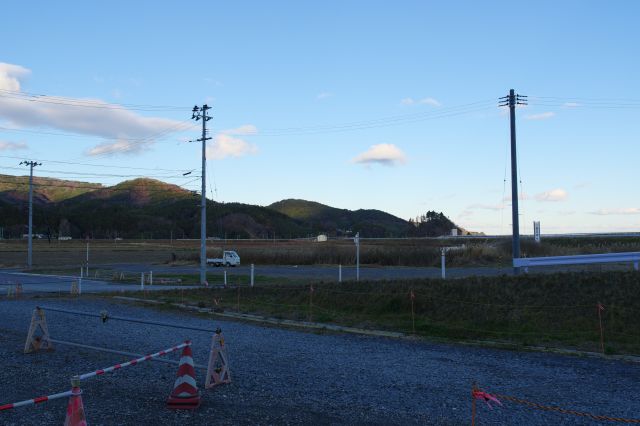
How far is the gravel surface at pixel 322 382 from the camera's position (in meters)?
7.94

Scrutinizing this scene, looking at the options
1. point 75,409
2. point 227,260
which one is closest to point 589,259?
point 75,409

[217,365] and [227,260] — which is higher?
[227,260]

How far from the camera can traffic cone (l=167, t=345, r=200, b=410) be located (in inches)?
320

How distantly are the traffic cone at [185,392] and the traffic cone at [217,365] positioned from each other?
3.23ft

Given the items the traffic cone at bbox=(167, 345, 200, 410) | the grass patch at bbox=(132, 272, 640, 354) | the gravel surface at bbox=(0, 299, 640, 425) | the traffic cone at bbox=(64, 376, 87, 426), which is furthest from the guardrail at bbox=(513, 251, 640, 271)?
the traffic cone at bbox=(64, 376, 87, 426)

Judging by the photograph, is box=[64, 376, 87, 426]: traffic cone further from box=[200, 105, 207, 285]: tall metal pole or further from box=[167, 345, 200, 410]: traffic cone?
box=[200, 105, 207, 285]: tall metal pole

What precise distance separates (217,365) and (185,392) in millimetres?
1811

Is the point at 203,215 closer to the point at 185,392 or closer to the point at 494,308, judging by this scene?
the point at 494,308

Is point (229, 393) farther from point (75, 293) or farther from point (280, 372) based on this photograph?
point (75, 293)

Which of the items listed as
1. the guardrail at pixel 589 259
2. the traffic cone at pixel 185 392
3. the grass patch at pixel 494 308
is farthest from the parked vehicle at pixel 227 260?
the traffic cone at pixel 185 392

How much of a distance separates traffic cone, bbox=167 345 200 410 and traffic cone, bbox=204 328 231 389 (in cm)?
98

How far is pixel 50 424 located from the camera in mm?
7473

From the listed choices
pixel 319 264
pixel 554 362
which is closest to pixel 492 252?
pixel 319 264

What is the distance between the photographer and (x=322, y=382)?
32.8 ft
